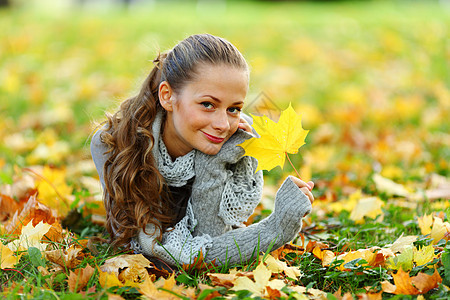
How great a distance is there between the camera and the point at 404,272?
187 cm

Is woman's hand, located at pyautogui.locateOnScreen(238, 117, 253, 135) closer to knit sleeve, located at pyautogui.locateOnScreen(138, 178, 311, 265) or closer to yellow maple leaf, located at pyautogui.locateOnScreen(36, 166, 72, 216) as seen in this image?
knit sleeve, located at pyautogui.locateOnScreen(138, 178, 311, 265)

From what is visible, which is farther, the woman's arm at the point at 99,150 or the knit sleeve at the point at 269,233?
the woman's arm at the point at 99,150

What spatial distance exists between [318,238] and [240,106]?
814 millimetres

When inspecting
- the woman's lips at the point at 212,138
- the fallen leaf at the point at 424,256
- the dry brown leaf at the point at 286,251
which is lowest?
the dry brown leaf at the point at 286,251

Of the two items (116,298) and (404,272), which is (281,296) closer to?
(404,272)

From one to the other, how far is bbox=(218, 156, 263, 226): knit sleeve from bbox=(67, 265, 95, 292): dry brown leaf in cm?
62

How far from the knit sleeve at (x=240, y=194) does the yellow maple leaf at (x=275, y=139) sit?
222 millimetres

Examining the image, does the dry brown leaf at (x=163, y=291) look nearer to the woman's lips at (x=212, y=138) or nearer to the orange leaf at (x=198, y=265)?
the orange leaf at (x=198, y=265)

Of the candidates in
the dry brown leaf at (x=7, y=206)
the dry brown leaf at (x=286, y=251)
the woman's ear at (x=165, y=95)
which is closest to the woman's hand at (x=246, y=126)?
→ the woman's ear at (x=165, y=95)

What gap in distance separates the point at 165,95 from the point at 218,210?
1.88ft

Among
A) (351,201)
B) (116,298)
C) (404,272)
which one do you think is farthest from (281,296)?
(351,201)

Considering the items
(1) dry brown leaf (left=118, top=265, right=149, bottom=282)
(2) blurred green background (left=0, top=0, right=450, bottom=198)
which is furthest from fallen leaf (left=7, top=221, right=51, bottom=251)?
(2) blurred green background (left=0, top=0, right=450, bottom=198)

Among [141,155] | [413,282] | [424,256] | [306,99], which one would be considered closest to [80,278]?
[141,155]

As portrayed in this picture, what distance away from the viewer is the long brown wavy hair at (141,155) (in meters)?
2.15
